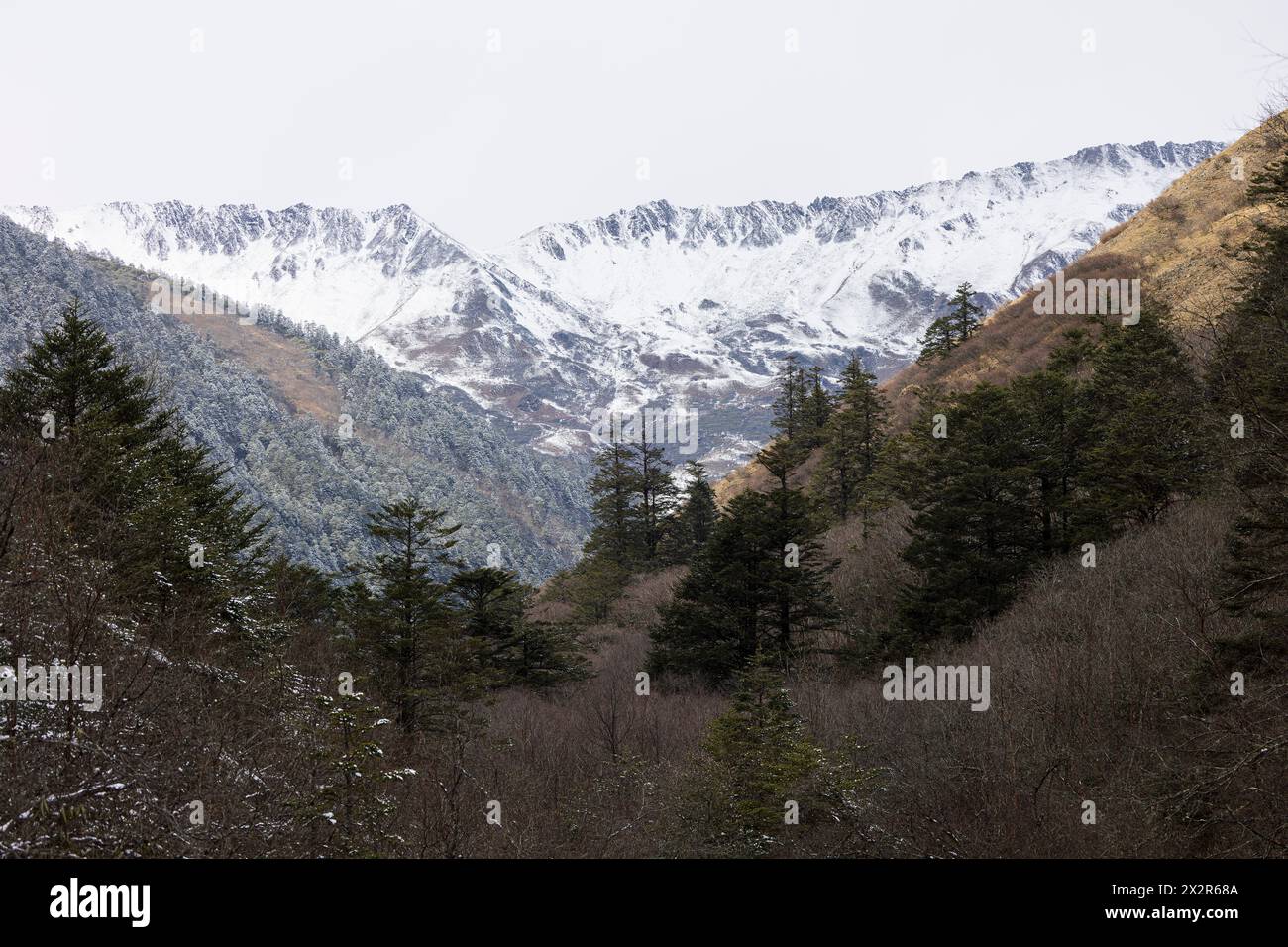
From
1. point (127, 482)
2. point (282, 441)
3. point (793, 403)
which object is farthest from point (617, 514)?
point (282, 441)

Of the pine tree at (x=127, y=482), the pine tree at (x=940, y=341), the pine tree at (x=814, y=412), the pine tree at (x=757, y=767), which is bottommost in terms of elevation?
the pine tree at (x=757, y=767)

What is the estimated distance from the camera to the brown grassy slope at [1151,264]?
36.5 m

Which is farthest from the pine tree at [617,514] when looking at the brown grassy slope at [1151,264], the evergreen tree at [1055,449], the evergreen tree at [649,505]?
the evergreen tree at [1055,449]

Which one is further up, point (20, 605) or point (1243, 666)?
point (20, 605)

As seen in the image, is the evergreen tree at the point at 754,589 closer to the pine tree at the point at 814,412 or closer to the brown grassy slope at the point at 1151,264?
the brown grassy slope at the point at 1151,264

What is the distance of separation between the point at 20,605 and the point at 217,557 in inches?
351

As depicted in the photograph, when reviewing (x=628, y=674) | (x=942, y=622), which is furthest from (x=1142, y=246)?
(x=628, y=674)

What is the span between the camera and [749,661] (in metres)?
19.5

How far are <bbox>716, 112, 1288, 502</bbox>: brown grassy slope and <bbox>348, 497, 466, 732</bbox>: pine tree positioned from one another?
2839cm

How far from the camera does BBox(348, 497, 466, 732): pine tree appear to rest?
1889 centimetres

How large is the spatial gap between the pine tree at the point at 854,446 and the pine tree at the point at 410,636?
24.1m

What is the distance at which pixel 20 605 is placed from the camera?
1043 centimetres
